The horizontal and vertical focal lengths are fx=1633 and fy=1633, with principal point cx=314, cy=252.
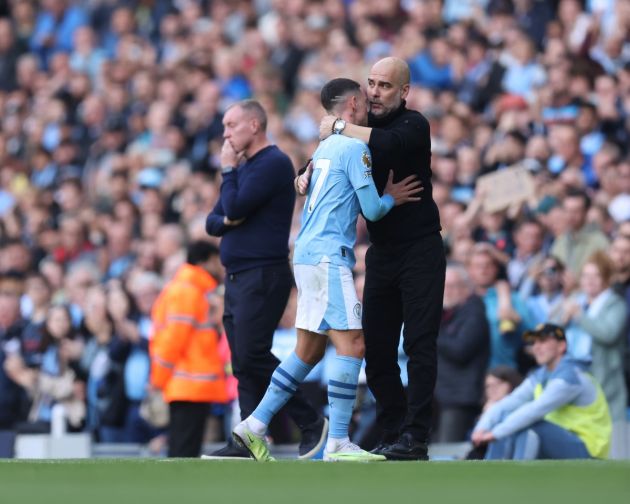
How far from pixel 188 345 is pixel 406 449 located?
3.46m

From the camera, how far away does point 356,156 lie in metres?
8.41

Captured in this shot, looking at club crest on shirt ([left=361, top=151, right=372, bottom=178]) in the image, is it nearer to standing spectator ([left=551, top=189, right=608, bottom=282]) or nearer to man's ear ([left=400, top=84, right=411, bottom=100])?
man's ear ([left=400, top=84, right=411, bottom=100])

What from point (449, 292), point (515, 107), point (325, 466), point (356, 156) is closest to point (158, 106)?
point (515, 107)

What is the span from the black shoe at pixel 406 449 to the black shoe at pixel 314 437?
39.9 inches

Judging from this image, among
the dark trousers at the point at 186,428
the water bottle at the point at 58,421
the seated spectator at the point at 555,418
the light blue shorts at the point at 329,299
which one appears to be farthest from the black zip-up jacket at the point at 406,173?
the water bottle at the point at 58,421

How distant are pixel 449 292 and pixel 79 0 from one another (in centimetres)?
1292

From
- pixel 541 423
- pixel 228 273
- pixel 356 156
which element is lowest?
pixel 541 423

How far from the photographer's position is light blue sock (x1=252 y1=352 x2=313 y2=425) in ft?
28.5

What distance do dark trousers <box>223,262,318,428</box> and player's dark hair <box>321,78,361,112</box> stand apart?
1339 mm

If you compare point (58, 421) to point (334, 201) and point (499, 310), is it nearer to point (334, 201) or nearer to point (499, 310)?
point (499, 310)

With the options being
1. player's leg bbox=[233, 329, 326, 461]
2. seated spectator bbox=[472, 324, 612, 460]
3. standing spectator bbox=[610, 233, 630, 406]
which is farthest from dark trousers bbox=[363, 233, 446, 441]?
standing spectator bbox=[610, 233, 630, 406]

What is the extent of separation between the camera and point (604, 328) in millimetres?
11867

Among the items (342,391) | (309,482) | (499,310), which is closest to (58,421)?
(499,310)

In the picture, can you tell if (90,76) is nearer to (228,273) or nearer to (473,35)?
(473,35)
